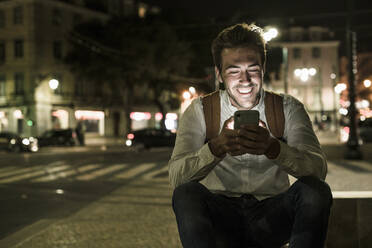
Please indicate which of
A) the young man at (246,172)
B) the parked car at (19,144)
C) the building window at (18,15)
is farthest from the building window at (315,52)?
the young man at (246,172)

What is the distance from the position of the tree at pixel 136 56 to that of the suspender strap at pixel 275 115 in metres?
33.8

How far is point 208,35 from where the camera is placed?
4100 cm

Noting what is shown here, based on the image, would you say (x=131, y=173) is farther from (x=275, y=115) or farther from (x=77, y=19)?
(x=77, y=19)

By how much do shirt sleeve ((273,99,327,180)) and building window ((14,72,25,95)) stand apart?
151 feet

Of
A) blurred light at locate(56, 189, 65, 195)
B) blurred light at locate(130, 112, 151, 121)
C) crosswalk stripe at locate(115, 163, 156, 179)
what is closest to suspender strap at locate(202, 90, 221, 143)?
blurred light at locate(56, 189, 65, 195)

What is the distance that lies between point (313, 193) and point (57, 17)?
47631mm

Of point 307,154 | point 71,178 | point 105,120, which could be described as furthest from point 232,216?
point 105,120

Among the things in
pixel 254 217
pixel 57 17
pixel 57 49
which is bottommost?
pixel 254 217

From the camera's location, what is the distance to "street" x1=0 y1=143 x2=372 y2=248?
566 cm

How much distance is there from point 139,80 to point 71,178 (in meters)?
26.8

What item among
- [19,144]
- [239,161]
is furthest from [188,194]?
[19,144]

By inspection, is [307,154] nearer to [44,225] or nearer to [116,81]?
[44,225]

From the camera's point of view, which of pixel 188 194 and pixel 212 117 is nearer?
pixel 188 194

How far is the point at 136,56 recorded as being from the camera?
38094 millimetres
